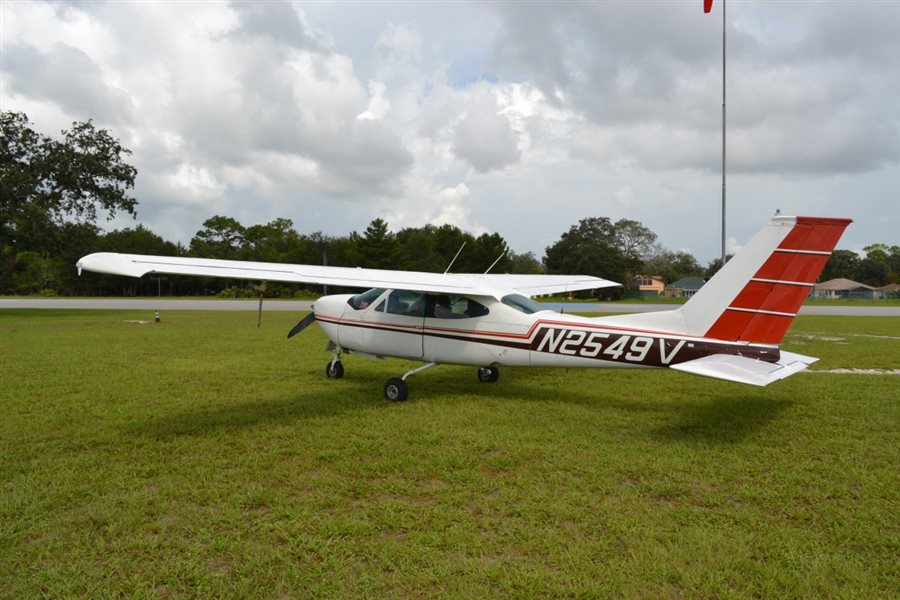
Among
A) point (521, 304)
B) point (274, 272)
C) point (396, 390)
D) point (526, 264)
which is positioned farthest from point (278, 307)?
point (526, 264)

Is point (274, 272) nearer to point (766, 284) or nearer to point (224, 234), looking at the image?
point (766, 284)

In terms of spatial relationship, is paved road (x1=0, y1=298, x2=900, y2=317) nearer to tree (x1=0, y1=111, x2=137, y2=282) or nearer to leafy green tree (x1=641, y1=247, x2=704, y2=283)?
tree (x1=0, y1=111, x2=137, y2=282)

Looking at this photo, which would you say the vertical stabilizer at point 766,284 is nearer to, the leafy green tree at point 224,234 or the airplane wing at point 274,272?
the airplane wing at point 274,272

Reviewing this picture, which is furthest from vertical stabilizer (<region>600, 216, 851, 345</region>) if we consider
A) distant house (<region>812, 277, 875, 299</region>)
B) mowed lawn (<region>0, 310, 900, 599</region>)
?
distant house (<region>812, 277, 875, 299</region>)

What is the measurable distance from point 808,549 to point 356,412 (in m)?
5.00

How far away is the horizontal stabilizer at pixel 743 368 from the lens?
531 centimetres

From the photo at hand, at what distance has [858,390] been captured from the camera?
329 inches

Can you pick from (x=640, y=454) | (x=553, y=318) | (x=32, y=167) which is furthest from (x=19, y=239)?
(x=640, y=454)

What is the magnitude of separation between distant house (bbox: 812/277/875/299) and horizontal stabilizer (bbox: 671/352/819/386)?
106213mm

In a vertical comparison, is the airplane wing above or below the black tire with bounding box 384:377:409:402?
above

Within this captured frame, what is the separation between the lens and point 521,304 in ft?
25.8

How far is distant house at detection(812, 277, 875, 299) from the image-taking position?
95675 mm

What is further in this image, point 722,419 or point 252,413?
point 252,413

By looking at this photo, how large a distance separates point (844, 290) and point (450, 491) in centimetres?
11657
